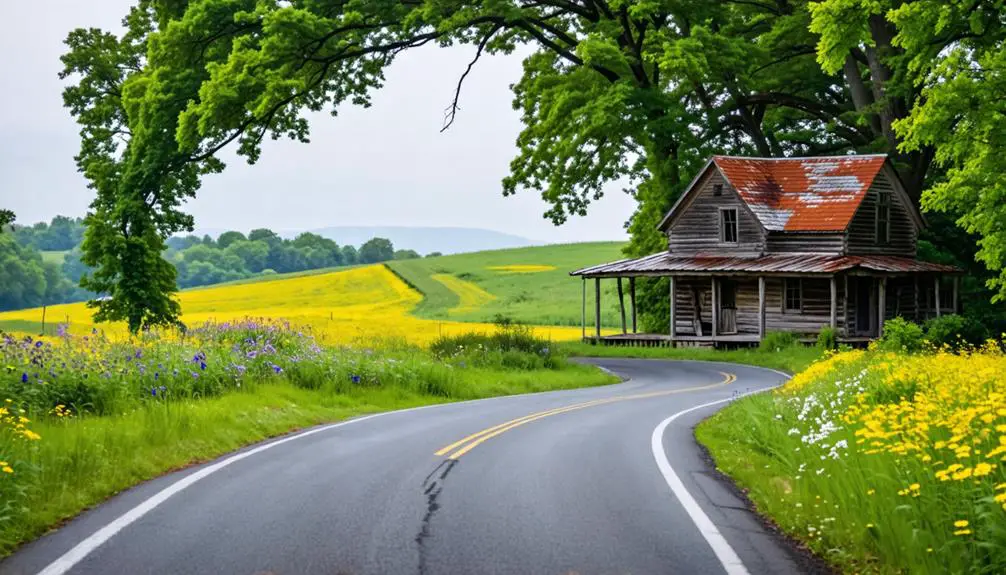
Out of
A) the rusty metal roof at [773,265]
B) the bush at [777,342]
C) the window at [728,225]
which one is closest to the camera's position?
the bush at [777,342]

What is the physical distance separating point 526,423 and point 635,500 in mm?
6793

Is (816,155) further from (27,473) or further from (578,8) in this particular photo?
(27,473)

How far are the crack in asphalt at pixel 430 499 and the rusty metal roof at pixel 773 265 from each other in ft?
98.9

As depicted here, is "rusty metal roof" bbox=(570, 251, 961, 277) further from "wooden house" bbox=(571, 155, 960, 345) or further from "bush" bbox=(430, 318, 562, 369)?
"bush" bbox=(430, 318, 562, 369)

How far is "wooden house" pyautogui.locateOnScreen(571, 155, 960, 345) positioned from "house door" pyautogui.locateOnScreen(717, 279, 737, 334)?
5cm

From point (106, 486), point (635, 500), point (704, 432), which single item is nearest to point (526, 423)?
point (704, 432)

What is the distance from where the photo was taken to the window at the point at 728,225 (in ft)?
147

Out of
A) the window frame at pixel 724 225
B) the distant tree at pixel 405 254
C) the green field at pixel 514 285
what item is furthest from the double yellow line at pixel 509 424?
the distant tree at pixel 405 254

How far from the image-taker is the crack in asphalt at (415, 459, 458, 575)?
7089 mm

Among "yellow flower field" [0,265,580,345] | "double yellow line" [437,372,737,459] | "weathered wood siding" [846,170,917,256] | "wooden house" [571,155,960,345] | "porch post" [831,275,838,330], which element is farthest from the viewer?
"yellow flower field" [0,265,580,345]

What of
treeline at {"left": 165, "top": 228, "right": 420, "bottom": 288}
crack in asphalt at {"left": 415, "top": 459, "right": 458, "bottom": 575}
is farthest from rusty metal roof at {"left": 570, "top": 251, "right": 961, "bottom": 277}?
treeline at {"left": 165, "top": 228, "right": 420, "bottom": 288}

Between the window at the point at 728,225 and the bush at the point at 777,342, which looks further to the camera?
the window at the point at 728,225

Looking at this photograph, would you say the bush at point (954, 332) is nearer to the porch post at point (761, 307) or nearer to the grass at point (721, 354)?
the grass at point (721, 354)

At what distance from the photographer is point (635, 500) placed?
30.5 ft
